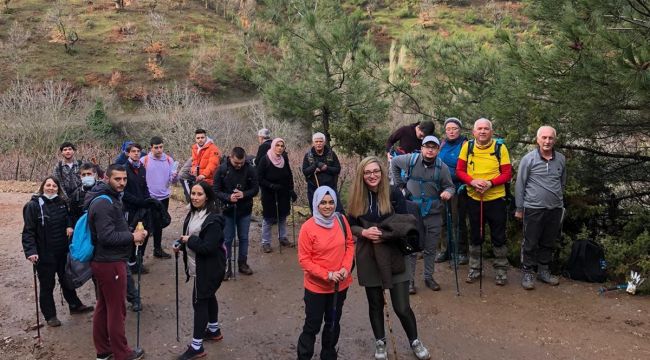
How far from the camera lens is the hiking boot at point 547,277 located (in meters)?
A: 5.68

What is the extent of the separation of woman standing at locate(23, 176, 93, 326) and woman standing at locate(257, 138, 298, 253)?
269 cm

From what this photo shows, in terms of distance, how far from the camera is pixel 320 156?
23.2 feet

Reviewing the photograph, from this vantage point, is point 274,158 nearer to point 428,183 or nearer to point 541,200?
point 428,183

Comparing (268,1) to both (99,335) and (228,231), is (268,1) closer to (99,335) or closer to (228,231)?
(228,231)

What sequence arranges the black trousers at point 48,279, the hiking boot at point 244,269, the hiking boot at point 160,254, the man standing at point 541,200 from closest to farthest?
the black trousers at point 48,279 < the man standing at point 541,200 < the hiking boot at point 244,269 < the hiking boot at point 160,254

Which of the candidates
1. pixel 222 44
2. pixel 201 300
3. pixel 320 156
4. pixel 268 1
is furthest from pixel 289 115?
pixel 222 44

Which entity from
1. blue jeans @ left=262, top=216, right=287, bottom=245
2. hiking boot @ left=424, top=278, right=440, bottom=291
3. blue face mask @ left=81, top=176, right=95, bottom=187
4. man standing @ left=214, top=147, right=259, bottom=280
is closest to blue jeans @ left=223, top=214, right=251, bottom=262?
man standing @ left=214, top=147, right=259, bottom=280

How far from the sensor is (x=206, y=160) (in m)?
7.11

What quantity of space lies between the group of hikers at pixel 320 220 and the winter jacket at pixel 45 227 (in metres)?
0.01

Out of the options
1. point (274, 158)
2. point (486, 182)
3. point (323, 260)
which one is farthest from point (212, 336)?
point (486, 182)

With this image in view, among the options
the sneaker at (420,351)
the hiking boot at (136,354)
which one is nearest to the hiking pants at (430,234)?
the sneaker at (420,351)

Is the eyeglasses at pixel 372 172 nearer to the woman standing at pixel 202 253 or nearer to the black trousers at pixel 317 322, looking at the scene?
the black trousers at pixel 317 322

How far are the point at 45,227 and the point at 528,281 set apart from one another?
17.3 feet

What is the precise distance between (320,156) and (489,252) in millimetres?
2747
